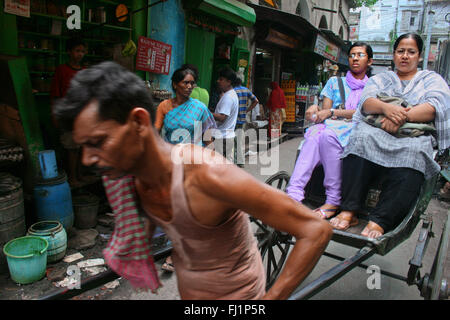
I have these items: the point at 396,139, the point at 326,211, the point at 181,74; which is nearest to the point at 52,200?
the point at 181,74

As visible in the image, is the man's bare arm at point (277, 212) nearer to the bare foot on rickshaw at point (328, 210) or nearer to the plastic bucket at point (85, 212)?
the bare foot on rickshaw at point (328, 210)

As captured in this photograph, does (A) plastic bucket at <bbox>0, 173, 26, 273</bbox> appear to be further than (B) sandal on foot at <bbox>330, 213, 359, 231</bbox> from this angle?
Yes

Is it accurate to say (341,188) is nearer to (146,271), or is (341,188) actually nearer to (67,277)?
(146,271)

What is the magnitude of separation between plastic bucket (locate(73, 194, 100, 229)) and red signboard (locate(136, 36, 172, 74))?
2.59m

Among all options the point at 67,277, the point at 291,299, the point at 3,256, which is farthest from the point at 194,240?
the point at 3,256

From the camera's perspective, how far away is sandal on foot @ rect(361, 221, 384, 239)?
271 cm

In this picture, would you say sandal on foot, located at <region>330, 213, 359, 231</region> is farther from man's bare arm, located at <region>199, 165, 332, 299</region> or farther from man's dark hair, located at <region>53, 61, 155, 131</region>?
man's dark hair, located at <region>53, 61, 155, 131</region>

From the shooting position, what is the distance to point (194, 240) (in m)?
1.28

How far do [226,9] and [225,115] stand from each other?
2394mm

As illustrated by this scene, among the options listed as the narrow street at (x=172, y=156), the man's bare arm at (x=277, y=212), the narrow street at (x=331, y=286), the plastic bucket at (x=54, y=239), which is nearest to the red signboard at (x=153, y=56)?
the narrow street at (x=172, y=156)

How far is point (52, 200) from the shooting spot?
396 centimetres

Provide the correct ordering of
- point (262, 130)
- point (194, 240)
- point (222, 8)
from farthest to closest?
point (262, 130) < point (222, 8) < point (194, 240)

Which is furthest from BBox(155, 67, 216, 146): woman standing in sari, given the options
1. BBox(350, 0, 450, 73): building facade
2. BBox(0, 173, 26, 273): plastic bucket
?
BBox(350, 0, 450, 73): building facade
